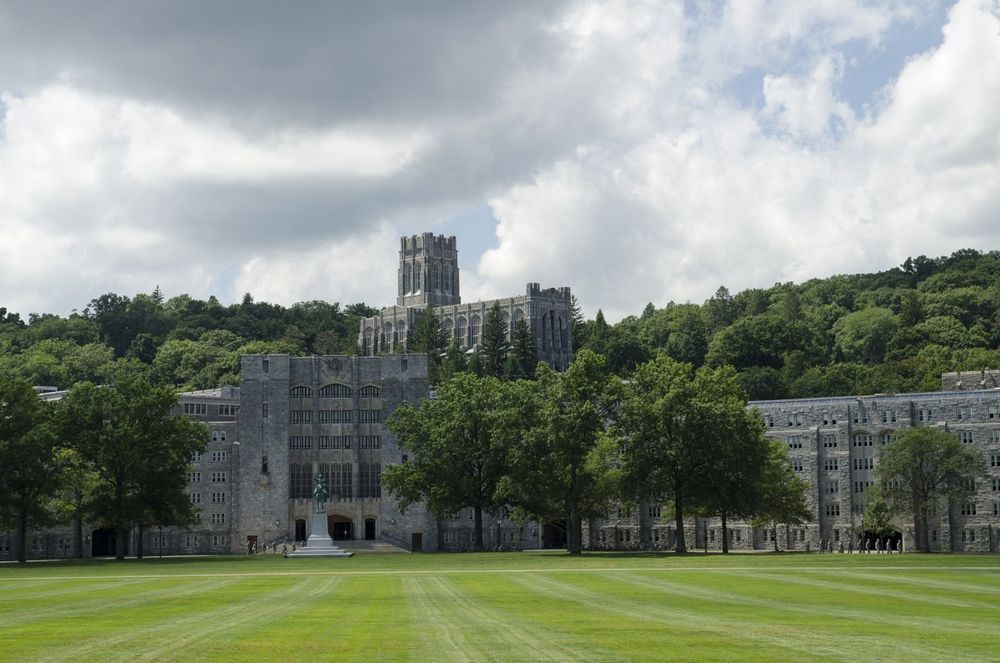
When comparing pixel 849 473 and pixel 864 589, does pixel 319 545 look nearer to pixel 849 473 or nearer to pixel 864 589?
pixel 849 473

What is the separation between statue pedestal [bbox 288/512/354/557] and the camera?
10800 centimetres

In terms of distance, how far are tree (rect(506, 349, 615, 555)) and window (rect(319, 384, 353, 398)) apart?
114 ft

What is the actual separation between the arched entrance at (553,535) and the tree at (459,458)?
69.8 ft

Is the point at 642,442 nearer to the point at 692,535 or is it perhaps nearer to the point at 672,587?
the point at 692,535

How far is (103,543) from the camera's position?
443 ft

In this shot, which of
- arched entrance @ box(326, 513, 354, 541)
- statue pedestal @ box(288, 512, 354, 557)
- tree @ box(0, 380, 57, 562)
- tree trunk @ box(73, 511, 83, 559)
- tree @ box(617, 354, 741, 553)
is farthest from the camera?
arched entrance @ box(326, 513, 354, 541)

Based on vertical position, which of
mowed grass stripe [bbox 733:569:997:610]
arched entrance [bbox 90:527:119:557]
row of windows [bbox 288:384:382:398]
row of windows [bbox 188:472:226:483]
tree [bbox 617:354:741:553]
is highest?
row of windows [bbox 288:384:382:398]

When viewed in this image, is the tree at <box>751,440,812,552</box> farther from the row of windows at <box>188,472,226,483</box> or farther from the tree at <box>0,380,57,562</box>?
the row of windows at <box>188,472,226,483</box>

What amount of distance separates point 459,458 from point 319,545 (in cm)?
1605

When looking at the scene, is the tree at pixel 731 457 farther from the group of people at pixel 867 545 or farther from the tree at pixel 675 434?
the group of people at pixel 867 545

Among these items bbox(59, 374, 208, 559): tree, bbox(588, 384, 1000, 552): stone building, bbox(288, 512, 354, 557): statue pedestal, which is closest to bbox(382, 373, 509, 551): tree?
bbox(288, 512, 354, 557): statue pedestal

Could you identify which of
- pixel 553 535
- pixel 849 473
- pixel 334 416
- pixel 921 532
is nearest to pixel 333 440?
pixel 334 416

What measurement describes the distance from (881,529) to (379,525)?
50.1 metres

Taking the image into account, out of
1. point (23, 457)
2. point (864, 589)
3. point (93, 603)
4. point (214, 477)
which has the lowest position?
point (864, 589)
